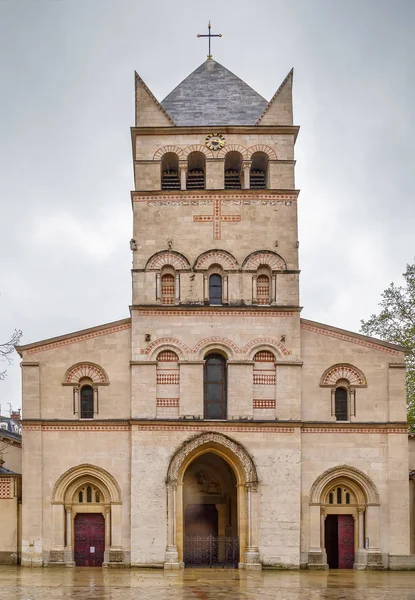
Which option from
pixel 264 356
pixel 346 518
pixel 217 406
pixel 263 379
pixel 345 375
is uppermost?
pixel 264 356

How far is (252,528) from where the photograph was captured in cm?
3288

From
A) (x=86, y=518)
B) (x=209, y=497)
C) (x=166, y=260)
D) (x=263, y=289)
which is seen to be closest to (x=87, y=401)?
(x=86, y=518)

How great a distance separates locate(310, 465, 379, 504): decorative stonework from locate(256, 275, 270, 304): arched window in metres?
7.05

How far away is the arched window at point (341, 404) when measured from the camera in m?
34.6

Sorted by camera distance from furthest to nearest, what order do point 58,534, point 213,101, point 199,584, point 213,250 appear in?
point 213,101 → point 213,250 → point 58,534 → point 199,584

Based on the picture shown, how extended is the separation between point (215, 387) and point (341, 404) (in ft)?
16.5

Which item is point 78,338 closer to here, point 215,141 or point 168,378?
point 168,378

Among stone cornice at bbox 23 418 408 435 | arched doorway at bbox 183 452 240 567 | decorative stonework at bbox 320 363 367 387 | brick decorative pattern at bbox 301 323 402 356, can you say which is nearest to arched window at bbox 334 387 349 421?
decorative stonework at bbox 320 363 367 387

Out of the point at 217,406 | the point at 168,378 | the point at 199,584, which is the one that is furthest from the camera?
the point at 217,406

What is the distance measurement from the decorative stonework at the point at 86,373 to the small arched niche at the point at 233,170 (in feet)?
30.3

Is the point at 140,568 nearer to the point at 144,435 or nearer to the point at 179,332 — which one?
the point at 144,435

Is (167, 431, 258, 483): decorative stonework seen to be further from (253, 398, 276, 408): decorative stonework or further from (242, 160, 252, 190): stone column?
(242, 160, 252, 190): stone column

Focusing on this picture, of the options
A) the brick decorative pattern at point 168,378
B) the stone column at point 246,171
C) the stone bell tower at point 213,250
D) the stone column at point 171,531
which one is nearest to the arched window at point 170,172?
the stone bell tower at point 213,250

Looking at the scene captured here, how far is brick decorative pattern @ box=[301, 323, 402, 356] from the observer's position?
115ft
